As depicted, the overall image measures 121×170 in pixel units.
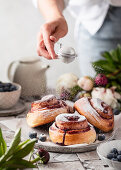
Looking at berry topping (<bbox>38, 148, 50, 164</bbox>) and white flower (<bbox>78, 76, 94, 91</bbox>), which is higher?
white flower (<bbox>78, 76, 94, 91</bbox>)

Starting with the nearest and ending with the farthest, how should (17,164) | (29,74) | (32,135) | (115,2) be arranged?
(17,164)
(32,135)
(29,74)
(115,2)

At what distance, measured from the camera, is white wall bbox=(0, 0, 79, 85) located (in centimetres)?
256

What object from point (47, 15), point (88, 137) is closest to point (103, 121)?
point (88, 137)

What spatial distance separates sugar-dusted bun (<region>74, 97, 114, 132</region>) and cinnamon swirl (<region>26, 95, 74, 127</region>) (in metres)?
0.04

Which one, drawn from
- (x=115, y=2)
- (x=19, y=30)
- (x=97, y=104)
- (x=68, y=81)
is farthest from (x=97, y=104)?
(x=19, y=30)

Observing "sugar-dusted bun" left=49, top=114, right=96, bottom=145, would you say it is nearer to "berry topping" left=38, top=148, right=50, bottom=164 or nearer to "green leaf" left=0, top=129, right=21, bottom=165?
"berry topping" left=38, top=148, right=50, bottom=164

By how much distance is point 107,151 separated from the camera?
37.4 inches

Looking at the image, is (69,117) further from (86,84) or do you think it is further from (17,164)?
(86,84)

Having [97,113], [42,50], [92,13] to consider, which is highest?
[92,13]

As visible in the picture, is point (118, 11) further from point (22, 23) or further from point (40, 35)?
point (22, 23)

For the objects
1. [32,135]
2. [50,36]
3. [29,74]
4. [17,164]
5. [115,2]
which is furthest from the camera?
[115,2]

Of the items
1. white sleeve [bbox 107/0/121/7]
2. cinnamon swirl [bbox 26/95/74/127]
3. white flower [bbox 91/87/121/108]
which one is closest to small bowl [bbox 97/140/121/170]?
cinnamon swirl [bbox 26/95/74/127]

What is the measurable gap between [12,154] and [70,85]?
0.70 metres

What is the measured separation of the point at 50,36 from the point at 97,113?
33 centimetres
